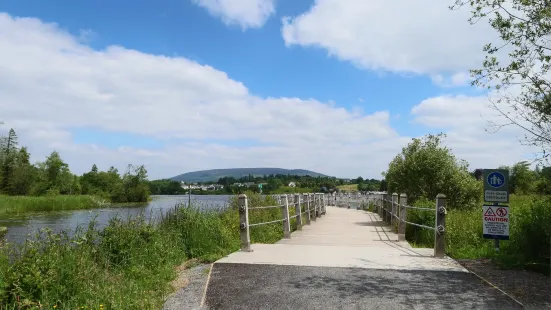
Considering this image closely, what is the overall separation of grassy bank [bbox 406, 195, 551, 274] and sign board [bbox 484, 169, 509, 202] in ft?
1.63

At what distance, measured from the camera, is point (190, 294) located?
5570mm

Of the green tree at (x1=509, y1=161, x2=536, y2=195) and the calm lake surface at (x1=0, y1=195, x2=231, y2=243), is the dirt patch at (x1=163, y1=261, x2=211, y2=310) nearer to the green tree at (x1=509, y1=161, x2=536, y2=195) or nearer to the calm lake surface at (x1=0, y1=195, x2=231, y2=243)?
the calm lake surface at (x1=0, y1=195, x2=231, y2=243)

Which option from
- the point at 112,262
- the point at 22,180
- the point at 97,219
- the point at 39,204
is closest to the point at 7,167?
the point at 22,180

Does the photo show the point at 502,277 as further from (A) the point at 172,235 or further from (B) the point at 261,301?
(A) the point at 172,235

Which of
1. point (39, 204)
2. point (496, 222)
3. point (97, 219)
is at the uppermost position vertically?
point (496, 222)

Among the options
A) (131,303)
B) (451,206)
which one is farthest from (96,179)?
(131,303)

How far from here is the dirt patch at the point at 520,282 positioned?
17.2ft

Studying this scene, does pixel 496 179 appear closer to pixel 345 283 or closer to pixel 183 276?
pixel 345 283

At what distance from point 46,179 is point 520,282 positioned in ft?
285

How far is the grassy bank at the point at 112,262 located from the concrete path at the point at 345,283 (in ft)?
2.90

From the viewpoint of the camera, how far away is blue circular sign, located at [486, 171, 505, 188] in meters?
9.05

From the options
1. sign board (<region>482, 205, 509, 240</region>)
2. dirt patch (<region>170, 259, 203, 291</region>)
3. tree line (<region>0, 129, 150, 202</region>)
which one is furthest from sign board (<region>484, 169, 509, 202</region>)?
tree line (<region>0, 129, 150, 202</region>)

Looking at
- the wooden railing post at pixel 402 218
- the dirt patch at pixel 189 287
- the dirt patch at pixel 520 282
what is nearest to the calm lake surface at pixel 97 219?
the dirt patch at pixel 189 287

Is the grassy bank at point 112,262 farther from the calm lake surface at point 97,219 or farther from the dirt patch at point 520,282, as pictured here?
the dirt patch at point 520,282
